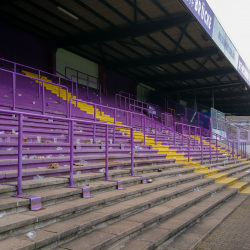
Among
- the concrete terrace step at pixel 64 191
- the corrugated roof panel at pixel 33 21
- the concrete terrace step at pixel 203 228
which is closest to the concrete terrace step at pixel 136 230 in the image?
the concrete terrace step at pixel 203 228

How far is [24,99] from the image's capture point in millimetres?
8531

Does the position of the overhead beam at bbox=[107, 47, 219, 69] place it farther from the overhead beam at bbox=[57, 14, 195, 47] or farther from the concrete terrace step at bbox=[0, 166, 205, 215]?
the concrete terrace step at bbox=[0, 166, 205, 215]

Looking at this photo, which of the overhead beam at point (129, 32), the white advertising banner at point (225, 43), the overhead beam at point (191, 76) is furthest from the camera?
the overhead beam at point (191, 76)

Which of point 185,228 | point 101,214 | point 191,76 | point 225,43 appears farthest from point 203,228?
point 191,76

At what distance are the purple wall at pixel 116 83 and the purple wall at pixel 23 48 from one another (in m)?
5.62

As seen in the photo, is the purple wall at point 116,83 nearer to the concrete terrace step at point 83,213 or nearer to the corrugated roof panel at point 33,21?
the corrugated roof panel at point 33,21

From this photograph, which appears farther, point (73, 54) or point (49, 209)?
point (73, 54)

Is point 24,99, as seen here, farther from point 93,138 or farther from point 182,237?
point 182,237

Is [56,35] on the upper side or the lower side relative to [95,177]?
upper

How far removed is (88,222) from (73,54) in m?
14.4

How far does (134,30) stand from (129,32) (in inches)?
11.3

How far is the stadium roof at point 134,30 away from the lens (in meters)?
11.0

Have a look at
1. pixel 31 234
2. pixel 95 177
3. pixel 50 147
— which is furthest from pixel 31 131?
pixel 31 234

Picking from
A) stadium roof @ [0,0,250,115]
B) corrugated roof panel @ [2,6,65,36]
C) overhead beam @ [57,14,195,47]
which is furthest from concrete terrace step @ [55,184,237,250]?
corrugated roof panel @ [2,6,65,36]
